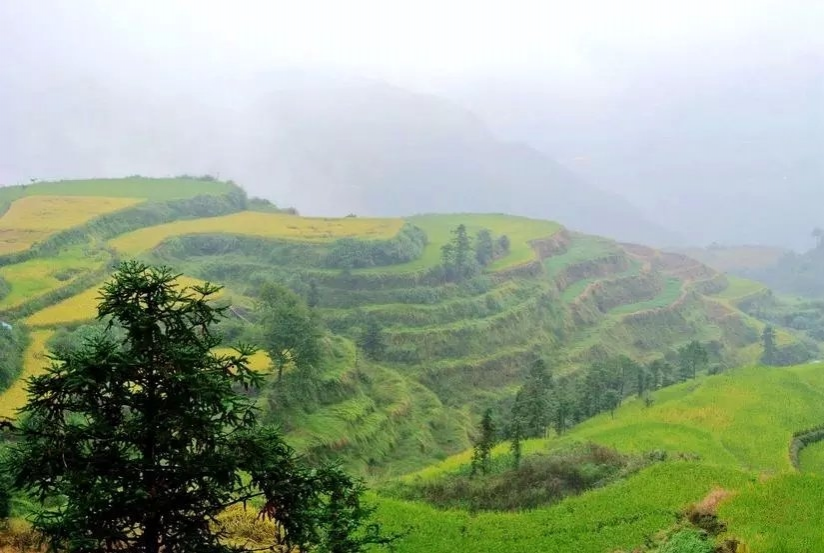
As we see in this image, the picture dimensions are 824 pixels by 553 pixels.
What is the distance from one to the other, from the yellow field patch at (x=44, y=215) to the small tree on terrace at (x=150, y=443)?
5752 centimetres

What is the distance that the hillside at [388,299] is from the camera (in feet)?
160

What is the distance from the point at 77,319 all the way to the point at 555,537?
35703 mm

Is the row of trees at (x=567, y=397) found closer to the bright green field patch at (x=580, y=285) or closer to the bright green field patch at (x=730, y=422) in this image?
the bright green field patch at (x=730, y=422)

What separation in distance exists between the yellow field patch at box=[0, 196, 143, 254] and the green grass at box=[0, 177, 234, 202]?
190 inches

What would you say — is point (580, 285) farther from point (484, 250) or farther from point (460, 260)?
point (460, 260)

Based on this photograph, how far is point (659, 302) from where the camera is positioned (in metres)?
110

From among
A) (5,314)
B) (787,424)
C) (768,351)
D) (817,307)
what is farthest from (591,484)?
(817,307)

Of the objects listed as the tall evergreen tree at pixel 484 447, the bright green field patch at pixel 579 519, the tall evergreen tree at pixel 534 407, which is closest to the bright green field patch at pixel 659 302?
the tall evergreen tree at pixel 534 407

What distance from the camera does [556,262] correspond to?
111 m

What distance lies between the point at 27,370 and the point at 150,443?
32157mm

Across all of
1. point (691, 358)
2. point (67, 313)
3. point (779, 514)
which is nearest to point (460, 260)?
point (691, 358)

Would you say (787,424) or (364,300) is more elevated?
(364,300)

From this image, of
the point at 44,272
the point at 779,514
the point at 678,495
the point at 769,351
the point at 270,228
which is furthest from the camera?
the point at 769,351

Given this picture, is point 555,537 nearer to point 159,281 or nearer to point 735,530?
point 735,530
